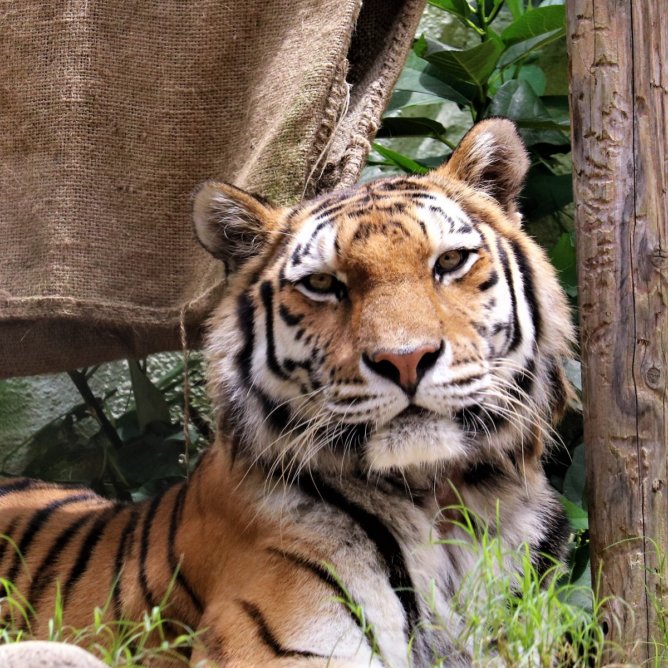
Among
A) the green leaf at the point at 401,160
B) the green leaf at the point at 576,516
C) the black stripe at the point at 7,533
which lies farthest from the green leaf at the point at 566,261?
the black stripe at the point at 7,533

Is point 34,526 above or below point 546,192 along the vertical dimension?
below

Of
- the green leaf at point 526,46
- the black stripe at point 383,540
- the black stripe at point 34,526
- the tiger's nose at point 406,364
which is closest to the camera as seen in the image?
the tiger's nose at point 406,364

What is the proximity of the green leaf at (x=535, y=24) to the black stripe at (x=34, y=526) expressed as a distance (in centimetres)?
182

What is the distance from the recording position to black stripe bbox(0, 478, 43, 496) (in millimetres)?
2689

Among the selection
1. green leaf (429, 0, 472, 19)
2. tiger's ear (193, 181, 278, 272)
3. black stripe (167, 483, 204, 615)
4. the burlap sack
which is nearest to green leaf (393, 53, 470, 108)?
green leaf (429, 0, 472, 19)

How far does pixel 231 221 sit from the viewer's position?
7.18 ft

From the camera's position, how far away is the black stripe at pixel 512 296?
2.00 meters

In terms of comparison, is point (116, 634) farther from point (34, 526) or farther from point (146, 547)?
point (34, 526)

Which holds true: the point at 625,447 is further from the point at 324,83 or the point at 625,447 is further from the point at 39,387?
the point at 39,387

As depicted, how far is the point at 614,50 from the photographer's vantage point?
2.02m

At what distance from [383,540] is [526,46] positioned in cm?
186

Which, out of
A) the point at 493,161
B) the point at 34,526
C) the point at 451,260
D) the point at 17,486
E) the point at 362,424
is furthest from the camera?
the point at 17,486

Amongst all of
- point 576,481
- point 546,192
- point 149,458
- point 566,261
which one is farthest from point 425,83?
point 149,458

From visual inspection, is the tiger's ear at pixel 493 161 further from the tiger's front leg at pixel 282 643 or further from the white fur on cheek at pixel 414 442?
the tiger's front leg at pixel 282 643
